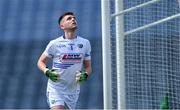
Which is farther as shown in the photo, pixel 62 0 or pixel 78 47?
pixel 62 0

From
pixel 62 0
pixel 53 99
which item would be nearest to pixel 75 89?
pixel 53 99

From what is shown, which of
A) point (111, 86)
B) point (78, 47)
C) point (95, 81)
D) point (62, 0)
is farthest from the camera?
point (62, 0)

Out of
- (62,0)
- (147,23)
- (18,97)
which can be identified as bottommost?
(18,97)

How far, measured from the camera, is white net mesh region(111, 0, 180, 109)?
6.91 m

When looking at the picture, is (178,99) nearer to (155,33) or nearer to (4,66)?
(155,33)

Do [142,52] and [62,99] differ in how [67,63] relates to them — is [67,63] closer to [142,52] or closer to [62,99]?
[62,99]

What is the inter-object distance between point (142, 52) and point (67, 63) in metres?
1.16

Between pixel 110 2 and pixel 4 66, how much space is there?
1252 cm

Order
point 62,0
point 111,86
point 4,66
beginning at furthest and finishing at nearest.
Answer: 1. point 62,0
2. point 4,66
3. point 111,86

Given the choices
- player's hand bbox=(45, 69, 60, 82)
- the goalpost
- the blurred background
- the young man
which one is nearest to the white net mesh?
the goalpost

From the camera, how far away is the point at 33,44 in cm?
1912

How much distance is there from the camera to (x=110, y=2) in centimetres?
687

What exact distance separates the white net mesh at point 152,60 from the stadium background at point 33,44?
9.88 meters

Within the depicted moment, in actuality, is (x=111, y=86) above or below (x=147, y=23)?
below
